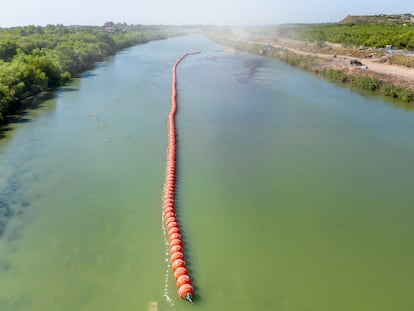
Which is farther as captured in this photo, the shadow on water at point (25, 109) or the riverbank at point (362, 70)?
the riverbank at point (362, 70)

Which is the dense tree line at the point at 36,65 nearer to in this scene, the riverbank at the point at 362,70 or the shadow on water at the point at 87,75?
the shadow on water at the point at 87,75

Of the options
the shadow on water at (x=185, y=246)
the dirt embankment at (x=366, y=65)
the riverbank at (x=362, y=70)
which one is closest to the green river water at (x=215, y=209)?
the shadow on water at (x=185, y=246)

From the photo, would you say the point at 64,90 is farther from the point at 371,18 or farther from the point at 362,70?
the point at 371,18

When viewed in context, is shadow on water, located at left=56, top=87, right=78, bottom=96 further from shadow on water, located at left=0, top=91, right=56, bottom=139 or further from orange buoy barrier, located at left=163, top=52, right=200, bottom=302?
orange buoy barrier, located at left=163, top=52, right=200, bottom=302

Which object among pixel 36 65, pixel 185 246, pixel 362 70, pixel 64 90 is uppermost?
pixel 36 65

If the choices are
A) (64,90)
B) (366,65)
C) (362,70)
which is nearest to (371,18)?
(366,65)

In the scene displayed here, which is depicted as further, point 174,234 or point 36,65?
point 36,65

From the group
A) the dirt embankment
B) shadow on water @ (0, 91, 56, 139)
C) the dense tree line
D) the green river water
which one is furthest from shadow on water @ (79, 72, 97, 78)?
the dirt embankment

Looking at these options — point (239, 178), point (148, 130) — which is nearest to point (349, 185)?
point (239, 178)

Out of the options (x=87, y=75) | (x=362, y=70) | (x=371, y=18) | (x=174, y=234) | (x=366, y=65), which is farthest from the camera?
(x=371, y=18)

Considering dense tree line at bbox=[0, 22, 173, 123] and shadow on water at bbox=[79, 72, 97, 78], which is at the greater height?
dense tree line at bbox=[0, 22, 173, 123]
